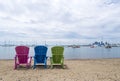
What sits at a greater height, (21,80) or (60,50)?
(60,50)

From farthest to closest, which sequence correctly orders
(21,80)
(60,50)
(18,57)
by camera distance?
(60,50)
(18,57)
(21,80)

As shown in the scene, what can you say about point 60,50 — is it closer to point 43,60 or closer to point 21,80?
point 43,60

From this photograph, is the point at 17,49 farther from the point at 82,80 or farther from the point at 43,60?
the point at 82,80

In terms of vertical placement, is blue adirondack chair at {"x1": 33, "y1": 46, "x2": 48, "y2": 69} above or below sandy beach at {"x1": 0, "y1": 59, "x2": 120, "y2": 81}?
above

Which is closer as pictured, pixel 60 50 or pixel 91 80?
pixel 91 80

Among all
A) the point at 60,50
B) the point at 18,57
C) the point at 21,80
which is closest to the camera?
the point at 21,80

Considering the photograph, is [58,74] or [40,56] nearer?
[58,74]

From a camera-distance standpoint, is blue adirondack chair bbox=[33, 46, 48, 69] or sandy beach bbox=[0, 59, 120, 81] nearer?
sandy beach bbox=[0, 59, 120, 81]

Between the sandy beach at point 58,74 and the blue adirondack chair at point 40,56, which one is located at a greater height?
the blue adirondack chair at point 40,56

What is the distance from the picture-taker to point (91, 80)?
6.98 meters

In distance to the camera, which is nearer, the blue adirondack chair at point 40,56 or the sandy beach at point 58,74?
the sandy beach at point 58,74

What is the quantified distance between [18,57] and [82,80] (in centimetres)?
452

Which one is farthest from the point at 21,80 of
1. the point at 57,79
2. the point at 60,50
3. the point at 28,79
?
the point at 60,50

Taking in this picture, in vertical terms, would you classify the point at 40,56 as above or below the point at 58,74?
above
